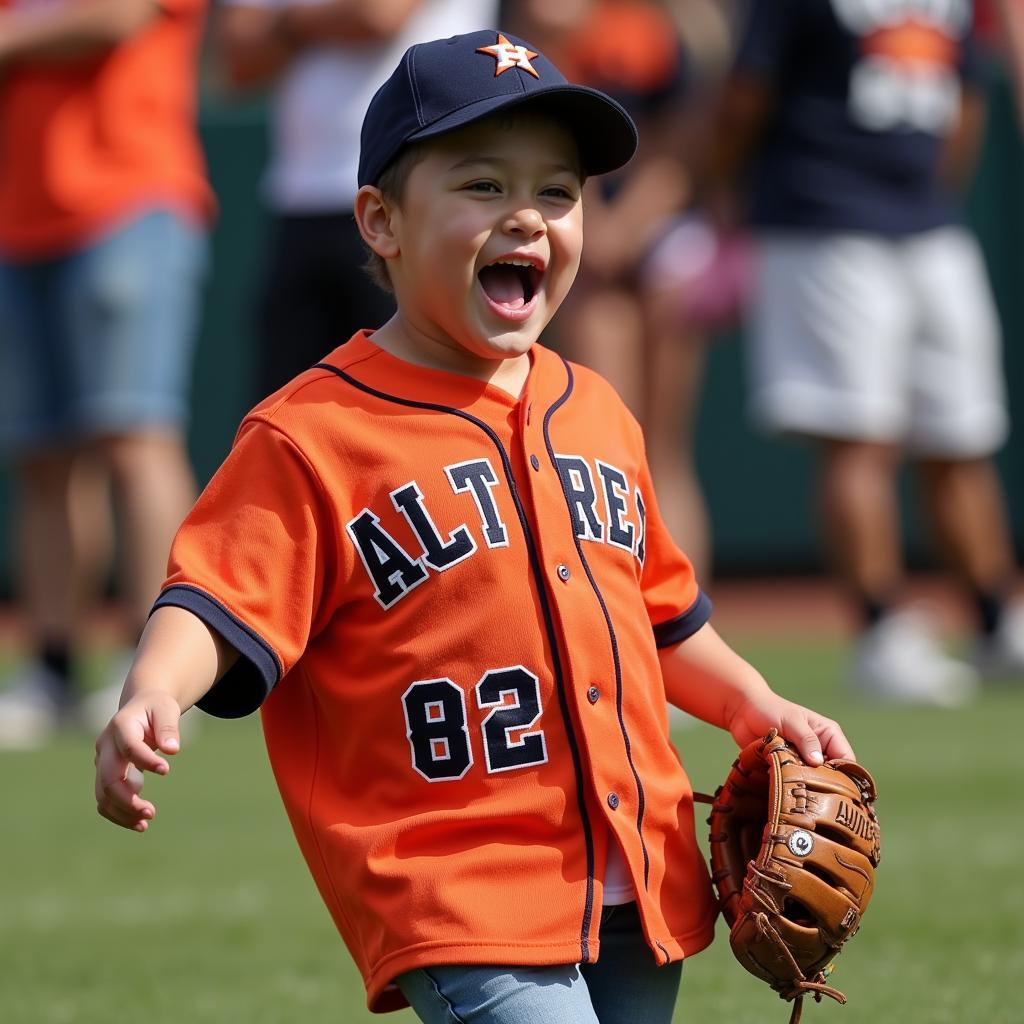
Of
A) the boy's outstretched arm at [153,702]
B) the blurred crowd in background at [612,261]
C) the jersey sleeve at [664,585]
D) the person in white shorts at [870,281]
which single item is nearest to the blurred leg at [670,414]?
the blurred crowd in background at [612,261]

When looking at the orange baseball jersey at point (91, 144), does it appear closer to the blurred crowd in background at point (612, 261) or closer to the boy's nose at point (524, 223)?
the blurred crowd in background at point (612, 261)

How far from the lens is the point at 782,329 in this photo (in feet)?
21.5

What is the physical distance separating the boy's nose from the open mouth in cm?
4

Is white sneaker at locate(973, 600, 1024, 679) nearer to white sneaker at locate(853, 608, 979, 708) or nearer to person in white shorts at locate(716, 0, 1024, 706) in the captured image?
person in white shorts at locate(716, 0, 1024, 706)

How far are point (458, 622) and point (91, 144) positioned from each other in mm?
3867

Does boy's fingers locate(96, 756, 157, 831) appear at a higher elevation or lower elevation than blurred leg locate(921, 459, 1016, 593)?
higher

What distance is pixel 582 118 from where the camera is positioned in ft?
8.25

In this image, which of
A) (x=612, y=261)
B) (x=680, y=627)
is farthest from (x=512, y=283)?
(x=612, y=261)

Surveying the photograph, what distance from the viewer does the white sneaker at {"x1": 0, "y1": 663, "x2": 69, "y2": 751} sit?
5984mm

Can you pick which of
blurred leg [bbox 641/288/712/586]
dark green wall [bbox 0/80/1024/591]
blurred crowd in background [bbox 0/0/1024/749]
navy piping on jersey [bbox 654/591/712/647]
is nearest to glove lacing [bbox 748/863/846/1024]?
navy piping on jersey [bbox 654/591/712/647]

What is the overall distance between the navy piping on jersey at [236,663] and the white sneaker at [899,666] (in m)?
3.99

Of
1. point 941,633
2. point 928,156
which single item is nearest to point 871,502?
point 928,156

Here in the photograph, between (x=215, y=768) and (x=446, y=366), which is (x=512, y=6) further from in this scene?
(x=446, y=366)

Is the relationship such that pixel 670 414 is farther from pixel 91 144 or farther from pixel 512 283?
pixel 512 283
